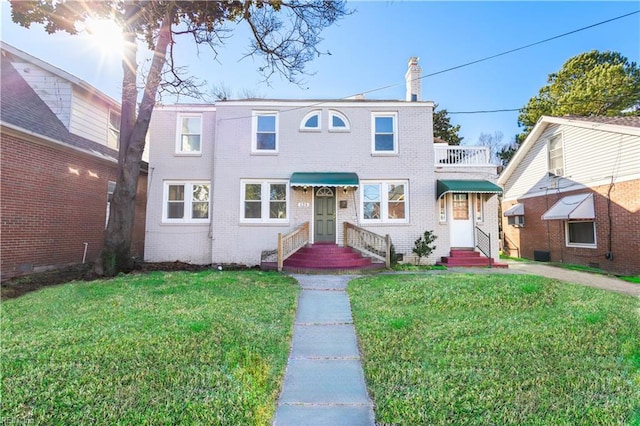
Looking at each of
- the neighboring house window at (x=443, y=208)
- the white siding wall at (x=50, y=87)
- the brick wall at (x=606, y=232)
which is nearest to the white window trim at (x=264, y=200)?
the neighboring house window at (x=443, y=208)

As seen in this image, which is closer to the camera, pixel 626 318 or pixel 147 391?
pixel 147 391

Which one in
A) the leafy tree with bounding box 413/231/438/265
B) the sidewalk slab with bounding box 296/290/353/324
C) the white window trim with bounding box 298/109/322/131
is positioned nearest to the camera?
the sidewalk slab with bounding box 296/290/353/324

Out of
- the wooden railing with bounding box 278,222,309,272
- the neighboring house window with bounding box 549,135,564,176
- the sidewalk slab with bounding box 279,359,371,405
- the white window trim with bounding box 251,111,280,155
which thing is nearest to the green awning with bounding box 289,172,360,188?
the white window trim with bounding box 251,111,280,155

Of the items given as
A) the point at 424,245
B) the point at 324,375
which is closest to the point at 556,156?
the point at 424,245

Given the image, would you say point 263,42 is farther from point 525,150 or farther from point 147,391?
point 525,150

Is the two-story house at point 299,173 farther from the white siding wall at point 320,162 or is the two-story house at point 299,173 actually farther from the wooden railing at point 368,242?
the wooden railing at point 368,242

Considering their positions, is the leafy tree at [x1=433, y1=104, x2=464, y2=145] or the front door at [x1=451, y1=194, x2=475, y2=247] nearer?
the front door at [x1=451, y1=194, x2=475, y2=247]

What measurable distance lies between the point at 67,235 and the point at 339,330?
442 inches

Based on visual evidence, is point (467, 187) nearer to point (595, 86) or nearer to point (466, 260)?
point (466, 260)

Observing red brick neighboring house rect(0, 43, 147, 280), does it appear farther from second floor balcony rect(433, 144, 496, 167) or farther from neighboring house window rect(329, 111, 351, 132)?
second floor balcony rect(433, 144, 496, 167)

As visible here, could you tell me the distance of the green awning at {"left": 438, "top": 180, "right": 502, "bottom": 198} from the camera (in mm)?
11078

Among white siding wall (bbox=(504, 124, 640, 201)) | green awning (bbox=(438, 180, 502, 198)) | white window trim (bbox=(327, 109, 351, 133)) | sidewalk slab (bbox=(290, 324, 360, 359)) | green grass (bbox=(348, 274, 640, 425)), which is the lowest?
sidewalk slab (bbox=(290, 324, 360, 359))

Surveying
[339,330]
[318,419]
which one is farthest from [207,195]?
[318,419]

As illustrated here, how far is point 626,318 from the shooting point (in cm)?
511
